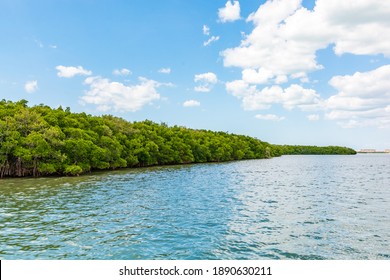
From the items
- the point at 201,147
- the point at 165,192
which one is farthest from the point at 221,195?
the point at 201,147

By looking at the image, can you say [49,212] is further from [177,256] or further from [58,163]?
[58,163]

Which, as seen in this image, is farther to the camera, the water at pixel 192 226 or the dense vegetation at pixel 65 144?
the dense vegetation at pixel 65 144

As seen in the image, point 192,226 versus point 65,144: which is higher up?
point 65,144

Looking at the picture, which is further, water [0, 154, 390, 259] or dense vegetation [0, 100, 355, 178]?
dense vegetation [0, 100, 355, 178]

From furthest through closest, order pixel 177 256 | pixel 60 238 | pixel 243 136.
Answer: pixel 243 136
pixel 60 238
pixel 177 256

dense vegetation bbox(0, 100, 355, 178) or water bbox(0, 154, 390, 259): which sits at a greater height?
dense vegetation bbox(0, 100, 355, 178)

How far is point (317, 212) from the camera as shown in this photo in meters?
22.6

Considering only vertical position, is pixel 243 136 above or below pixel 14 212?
above

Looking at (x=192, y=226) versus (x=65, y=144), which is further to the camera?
(x=65, y=144)

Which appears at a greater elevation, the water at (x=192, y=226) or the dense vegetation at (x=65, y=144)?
the dense vegetation at (x=65, y=144)
